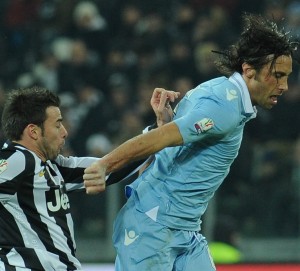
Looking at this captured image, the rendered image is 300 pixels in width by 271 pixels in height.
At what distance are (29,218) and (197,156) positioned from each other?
0.74 meters

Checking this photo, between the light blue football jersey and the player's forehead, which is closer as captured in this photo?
the light blue football jersey

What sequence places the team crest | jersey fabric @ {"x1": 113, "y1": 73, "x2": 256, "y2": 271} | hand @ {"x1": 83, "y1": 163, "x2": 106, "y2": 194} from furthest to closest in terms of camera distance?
jersey fabric @ {"x1": 113, "y1": 73, "x2": 256, "y2": 271} → the team crest → hand @ {"x1": 83, "y1": 163, "x2": 106, "y2": 194}

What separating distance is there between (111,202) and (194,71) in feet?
6.78

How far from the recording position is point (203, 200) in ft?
12.3

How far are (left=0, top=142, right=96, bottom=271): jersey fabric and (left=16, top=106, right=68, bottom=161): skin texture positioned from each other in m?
0.04

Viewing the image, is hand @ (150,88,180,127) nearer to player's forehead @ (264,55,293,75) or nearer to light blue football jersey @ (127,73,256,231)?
light blue football jersey @ (127,73,256,231)

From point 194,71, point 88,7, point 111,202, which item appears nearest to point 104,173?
point 111,202

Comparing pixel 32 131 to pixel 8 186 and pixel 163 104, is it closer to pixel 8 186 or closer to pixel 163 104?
pixel 8 186

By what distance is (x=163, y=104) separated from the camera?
12.6ft

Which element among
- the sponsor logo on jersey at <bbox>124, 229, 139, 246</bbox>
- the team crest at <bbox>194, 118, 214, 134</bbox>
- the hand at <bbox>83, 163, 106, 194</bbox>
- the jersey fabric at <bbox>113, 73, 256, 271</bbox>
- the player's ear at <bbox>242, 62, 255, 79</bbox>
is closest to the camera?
the hand at <bbox>83, 163, 106, 194</bbox>

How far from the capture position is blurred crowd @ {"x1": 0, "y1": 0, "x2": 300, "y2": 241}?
7227 mm

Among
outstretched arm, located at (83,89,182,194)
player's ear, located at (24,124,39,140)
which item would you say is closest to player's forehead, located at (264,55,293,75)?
outstretched arm, located at (83,89,182,194)

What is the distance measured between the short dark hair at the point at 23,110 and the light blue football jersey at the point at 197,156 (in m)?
0.54

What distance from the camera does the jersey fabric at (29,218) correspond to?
3.61 m
